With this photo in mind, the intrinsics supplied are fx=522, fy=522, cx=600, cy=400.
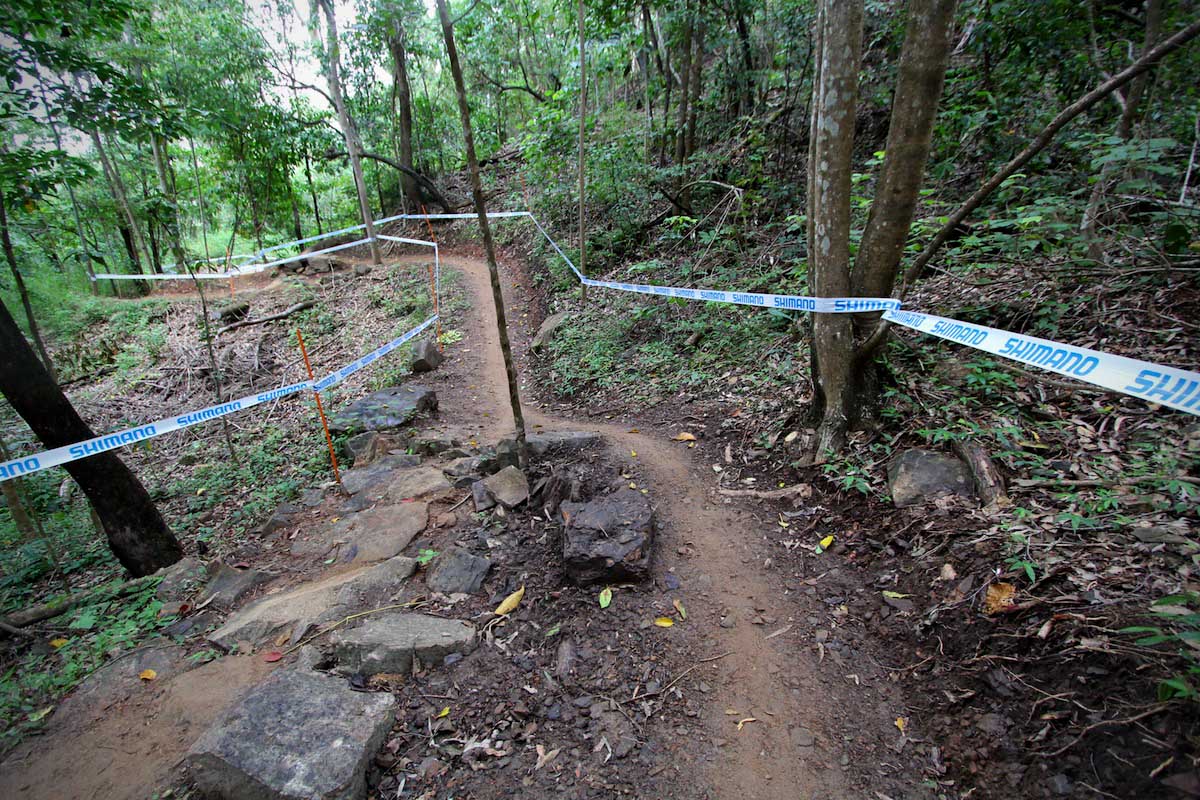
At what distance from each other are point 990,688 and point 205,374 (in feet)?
44.8

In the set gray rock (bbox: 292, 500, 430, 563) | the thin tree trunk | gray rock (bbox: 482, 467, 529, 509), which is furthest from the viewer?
gray rock (bbox: 482, 467, 529, 509)

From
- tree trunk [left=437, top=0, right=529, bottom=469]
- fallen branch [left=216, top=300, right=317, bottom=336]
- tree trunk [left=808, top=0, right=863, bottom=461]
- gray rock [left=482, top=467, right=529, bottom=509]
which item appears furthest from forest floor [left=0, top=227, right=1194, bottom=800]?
fallen branch [left=216, top=300, right=317, bottom=336]

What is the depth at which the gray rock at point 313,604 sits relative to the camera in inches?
149

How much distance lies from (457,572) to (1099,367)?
169 inches

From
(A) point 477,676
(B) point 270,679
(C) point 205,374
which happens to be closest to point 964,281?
(A) point 477,676

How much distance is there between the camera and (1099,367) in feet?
8.89

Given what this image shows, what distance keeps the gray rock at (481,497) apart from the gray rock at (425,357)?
5213 mm

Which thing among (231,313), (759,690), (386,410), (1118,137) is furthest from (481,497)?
(231,313)

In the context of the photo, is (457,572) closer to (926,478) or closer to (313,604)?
(313,604)

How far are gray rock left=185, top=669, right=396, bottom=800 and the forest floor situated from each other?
168 mm

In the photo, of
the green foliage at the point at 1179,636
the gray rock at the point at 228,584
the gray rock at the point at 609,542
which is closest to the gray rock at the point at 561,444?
the gray rock at the point at 609,542

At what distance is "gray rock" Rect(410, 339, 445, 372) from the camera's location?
9727mm

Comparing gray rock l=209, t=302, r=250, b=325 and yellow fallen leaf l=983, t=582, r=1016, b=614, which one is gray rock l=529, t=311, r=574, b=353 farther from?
gray rock l=209, t=302, r=250, b=325

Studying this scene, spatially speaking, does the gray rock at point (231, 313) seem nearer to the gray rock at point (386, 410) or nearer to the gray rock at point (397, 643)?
the gray rock at point (386, 410)
